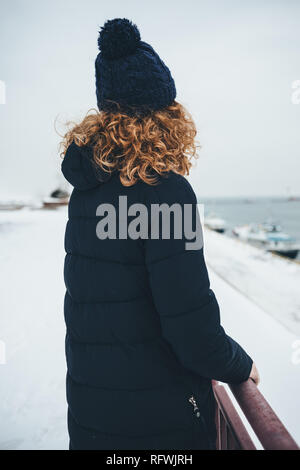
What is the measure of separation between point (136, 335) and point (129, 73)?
0.79 m

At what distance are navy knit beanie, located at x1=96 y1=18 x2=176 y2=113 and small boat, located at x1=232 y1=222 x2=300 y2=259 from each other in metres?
33.7

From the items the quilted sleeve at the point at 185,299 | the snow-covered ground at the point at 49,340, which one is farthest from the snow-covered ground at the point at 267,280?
the quilted sleeve at the point at 185,299

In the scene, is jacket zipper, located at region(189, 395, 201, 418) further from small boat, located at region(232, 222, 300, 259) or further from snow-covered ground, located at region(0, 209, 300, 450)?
small boat, located at region(232, 222, 300, 259)

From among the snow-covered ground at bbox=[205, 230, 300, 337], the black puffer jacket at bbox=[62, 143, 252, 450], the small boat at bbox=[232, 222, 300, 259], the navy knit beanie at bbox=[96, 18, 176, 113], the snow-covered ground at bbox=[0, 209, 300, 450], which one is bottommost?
the small boat at bbox=[232, 222, 300, 259]

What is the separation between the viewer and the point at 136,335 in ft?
2.90

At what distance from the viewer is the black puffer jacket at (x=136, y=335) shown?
32.1 inches

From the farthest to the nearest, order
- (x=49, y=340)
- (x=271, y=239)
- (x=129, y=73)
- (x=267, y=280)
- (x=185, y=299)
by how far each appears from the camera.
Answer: (x=271, y=239) < (x=267, y=280) < (x=49, y=340) < (x=129, y=73) < (x=185, y=299)

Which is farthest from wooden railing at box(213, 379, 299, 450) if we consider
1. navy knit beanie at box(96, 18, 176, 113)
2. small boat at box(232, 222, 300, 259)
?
small boat at box(232, 222, 300, 259)

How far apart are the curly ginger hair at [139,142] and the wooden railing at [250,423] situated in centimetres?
72

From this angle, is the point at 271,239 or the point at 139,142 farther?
the point at 271,239

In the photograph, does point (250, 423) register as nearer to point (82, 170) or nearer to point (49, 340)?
point (82, 170)

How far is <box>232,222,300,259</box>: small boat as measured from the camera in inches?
1261

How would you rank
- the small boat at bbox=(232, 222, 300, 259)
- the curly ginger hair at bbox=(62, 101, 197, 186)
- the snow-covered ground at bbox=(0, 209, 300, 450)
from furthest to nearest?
the small boat at bbox=(232, 222, 300, 259), the snow-covered ground at bbox=(0, 209, 300, 450), the curly ginger hair at bbox=(62, 101, 197, 186)

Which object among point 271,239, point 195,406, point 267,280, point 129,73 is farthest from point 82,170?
point 271,239
